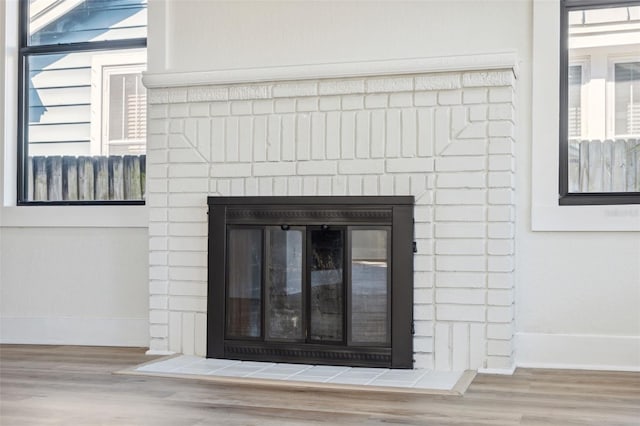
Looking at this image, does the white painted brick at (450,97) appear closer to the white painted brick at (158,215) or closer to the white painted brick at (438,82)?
the white painted brick at (438,82)

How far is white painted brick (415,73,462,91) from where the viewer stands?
4.13 meters

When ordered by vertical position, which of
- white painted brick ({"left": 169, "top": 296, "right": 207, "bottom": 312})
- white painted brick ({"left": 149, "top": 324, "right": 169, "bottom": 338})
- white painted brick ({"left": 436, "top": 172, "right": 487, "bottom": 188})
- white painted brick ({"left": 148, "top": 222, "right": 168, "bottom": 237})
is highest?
white painted brick ({"left": 436, "top": 172, "right": 487, "bottom": 188})

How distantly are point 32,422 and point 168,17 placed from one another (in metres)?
2.64

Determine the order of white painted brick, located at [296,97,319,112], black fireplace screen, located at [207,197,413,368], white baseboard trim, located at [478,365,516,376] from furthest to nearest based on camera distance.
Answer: white painted brick, located at [296,97,319,112] → black fireplace screen, located at [207,197,413,368] → white baseboard trim, located at [478,365,516,376]

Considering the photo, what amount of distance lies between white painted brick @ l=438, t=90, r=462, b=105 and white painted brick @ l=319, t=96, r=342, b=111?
1.69ft

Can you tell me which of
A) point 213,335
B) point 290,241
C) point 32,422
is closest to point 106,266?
point 213,335

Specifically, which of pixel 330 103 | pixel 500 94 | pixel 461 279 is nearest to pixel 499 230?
pixel 461 279

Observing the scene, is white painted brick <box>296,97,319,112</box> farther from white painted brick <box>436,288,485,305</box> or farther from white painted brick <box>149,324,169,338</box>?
white painted brick <box>149,324,169,338</box>

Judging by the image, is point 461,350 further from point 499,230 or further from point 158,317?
point 158,317

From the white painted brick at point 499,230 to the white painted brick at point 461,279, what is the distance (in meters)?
0.20

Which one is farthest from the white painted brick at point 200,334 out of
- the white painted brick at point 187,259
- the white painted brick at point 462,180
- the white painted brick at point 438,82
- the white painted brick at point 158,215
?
the white painted brick at point 438,82

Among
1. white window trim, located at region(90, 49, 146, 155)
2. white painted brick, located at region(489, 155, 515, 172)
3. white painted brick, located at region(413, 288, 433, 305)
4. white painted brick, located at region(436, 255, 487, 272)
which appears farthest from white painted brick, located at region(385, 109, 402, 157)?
white window trim, located at region(90, 49, 146, 155)

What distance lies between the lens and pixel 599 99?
4.34 meters

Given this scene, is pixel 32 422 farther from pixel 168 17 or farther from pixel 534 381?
pixel 168 17
